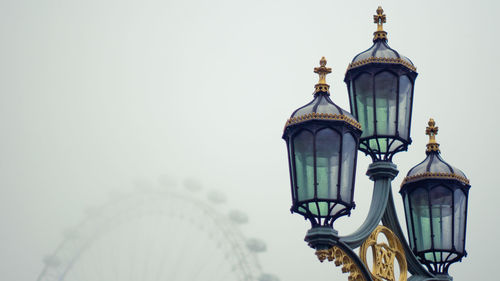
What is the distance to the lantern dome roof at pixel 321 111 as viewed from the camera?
6.79 meters

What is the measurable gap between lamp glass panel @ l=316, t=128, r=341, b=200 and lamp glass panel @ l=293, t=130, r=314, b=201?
59 millimetres

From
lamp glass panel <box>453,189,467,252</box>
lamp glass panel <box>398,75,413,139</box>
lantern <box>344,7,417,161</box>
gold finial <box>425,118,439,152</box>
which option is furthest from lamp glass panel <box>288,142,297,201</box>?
gold finial <box>425,118,439,152</box>

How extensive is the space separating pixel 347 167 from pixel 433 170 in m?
1.99

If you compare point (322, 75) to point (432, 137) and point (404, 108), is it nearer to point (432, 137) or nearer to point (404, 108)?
point (404, 108)

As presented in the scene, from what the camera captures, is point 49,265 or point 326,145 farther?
point 49,265

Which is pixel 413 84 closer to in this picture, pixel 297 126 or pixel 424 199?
pixel 424 199

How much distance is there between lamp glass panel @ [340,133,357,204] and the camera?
21.8ft

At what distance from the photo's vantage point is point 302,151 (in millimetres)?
6773

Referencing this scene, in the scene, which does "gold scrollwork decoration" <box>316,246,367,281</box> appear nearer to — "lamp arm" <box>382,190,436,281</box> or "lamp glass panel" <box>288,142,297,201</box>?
"lamp glass panel" <box>288,142,297,201</box>

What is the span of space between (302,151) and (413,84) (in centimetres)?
221

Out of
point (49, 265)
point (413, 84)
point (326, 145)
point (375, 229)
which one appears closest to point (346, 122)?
point (326, 145)

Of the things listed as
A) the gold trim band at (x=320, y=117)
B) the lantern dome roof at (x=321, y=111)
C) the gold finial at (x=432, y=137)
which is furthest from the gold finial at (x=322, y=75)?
the gold finial at (x=432, y=137)

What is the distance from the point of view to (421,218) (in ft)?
27.4

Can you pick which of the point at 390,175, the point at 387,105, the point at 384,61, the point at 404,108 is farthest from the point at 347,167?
the point at 384,61
